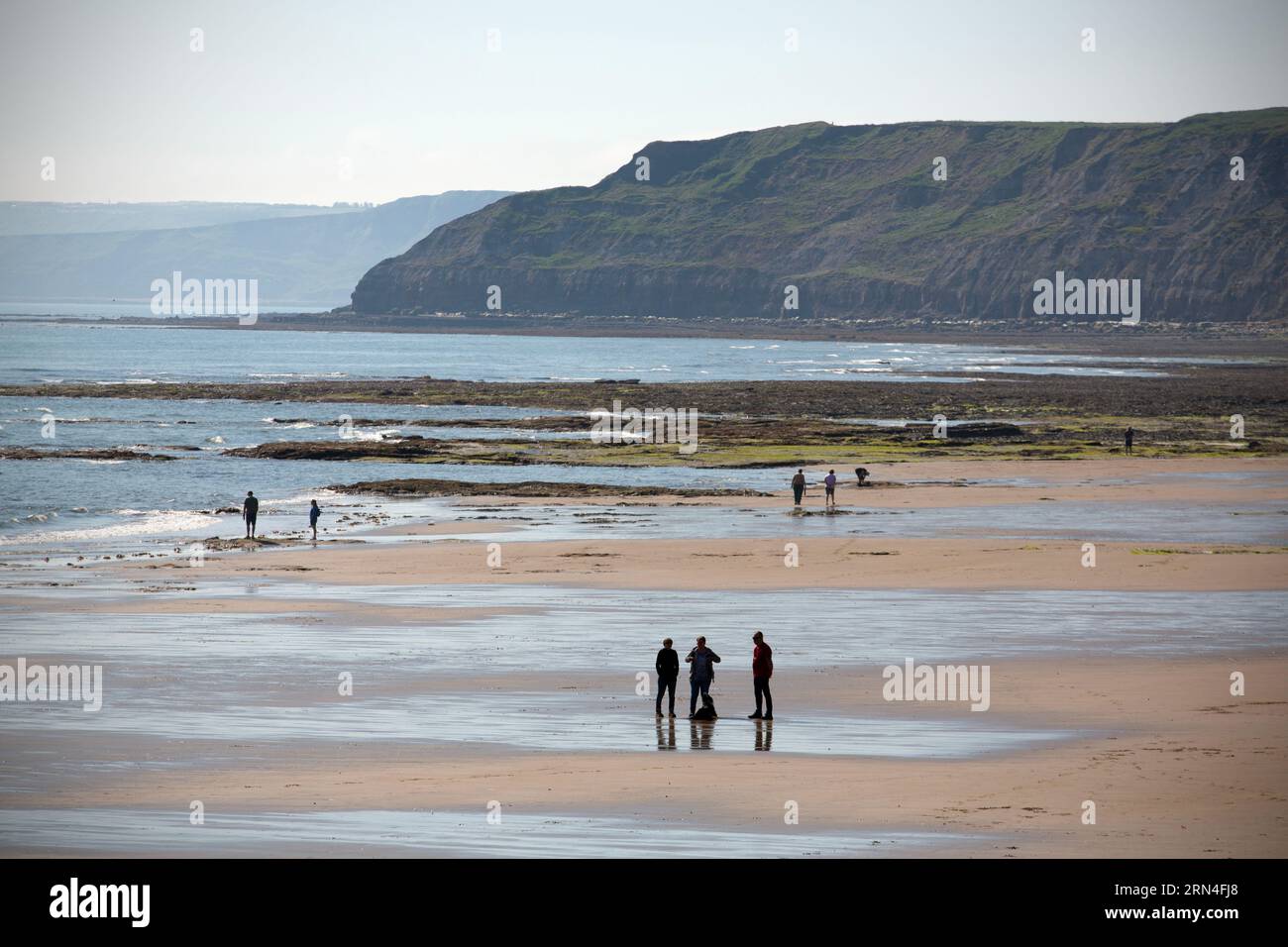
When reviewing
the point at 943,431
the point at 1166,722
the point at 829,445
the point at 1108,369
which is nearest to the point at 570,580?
the point at 1166,722

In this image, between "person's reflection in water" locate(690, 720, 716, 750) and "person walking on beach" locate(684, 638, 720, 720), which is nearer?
"person's reflection in water" locate(690, 720, 716, 750)

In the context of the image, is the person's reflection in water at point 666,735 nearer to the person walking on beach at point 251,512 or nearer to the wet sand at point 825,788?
the wet sand at point 825,788

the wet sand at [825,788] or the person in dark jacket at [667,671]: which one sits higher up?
the person in dark jacket at [667,671]

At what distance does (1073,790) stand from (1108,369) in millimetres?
133241

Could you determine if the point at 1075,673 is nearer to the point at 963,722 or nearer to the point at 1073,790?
the point at 963,722

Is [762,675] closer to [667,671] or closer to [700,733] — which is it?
[700,733]

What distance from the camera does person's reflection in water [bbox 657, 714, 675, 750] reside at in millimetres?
19016

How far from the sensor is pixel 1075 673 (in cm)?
2364

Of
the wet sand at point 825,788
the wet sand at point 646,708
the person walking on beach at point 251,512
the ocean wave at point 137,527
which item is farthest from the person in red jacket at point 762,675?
the ocean wave at point 137,527

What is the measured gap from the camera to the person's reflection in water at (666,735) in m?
19.0

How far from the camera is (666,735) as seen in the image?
19688 mm
